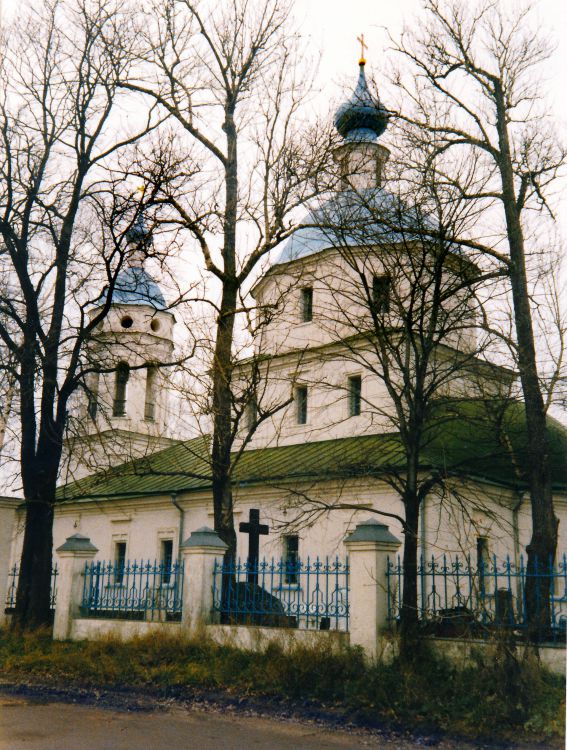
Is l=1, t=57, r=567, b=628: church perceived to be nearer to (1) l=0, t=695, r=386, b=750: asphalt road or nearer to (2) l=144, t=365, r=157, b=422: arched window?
(2) l=144, t=365, r=157, b=422: arched window

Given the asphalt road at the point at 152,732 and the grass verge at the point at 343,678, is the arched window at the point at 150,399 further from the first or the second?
the asphalt road at the point at 152,732

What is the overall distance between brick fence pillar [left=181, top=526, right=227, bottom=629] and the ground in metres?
2.02

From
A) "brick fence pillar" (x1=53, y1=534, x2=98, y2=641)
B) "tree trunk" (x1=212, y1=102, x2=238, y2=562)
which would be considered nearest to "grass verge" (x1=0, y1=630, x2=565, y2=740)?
"brick fence pillar" (x1=53, y1=534, x2=98, y2=641)

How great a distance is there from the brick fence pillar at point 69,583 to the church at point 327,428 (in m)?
1.31

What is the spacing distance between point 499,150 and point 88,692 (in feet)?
36.3

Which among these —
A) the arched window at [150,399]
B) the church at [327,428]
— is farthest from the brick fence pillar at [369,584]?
the arched window at [150,399]

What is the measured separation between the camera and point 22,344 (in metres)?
16.9

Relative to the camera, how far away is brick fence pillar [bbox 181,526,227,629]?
38.3 feet

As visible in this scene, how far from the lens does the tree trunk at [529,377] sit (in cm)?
1291

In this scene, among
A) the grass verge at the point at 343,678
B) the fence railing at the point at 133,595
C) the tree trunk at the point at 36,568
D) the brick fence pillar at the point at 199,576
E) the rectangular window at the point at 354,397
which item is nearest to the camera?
the grass verge at the point at 343,678

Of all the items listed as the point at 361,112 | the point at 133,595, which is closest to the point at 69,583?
the point at 133,595

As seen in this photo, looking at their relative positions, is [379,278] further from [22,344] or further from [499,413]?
[22,344]

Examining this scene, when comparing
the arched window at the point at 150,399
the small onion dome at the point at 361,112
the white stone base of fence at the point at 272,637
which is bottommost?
the white stone base of fence at the point at 272,637

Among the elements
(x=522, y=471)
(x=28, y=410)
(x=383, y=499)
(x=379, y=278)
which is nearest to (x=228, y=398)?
(x=379, y=278)
